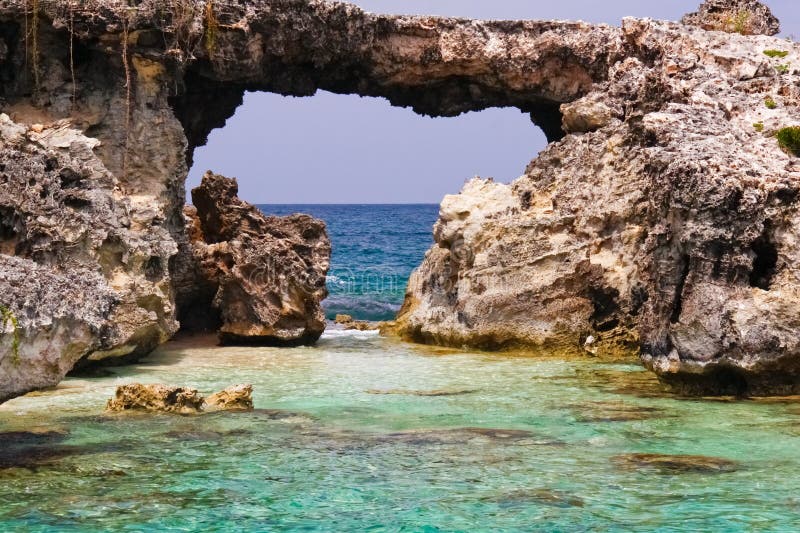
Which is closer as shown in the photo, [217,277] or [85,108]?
[85,108]

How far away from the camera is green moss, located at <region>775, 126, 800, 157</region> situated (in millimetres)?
15416

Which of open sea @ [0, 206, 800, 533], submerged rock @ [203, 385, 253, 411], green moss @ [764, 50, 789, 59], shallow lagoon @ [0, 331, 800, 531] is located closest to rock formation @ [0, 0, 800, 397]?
green moss @ [764, 50, 789, 59]

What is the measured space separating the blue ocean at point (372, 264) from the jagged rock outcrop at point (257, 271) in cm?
1126

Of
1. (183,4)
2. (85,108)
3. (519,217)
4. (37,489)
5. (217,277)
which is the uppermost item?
(183,4)

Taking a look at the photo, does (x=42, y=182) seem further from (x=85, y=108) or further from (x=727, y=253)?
(x=727, y=253)

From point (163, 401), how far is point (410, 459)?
359 centimetres

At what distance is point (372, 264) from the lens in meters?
58.6

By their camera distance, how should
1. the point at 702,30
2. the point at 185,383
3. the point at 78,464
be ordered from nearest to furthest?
the point at 78,464 → the point at 185,383 → the point at 702,30

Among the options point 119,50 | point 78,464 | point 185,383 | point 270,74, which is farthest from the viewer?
point 270,74

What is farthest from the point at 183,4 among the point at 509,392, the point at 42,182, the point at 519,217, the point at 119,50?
the point at 509,392

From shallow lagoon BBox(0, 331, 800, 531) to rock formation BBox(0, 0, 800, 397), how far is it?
154 centimetres

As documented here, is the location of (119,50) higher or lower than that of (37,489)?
higher

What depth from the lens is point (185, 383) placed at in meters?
15.0

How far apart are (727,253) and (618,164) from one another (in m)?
5.09
